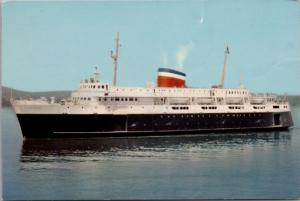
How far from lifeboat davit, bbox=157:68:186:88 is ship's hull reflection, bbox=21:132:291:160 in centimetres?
123

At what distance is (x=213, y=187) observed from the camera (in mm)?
6859

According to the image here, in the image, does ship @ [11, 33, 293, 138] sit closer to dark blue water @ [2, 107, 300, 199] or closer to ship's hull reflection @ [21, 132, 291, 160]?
ship's hull reflection @ [21, 132, 291, 160]

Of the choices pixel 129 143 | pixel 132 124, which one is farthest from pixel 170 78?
pixel 129 143

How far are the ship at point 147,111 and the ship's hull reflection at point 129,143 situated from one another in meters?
0.36

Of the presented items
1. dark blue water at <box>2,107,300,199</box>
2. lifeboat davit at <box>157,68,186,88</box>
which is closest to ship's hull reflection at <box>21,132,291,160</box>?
dark blue water at <box>2,107,300,199</box>

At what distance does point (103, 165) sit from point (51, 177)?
0.98 m

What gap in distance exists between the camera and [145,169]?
7551 millimetres

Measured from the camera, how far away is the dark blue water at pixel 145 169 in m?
6.70

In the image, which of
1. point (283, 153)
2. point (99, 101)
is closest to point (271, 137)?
point (283, 153)

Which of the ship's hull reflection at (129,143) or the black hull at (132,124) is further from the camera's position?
the black hull at (132,124)

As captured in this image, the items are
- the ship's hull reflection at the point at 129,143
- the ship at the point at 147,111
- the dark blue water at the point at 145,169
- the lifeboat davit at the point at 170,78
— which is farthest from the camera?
the ship at the point at 147,111

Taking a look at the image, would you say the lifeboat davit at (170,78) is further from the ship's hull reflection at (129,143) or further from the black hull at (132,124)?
the ship's hull reflection at (129,143)

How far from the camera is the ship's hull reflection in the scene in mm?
9055

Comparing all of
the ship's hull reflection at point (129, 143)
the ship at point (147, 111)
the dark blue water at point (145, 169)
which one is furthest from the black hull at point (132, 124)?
the dark blue water at point (145, 169)
